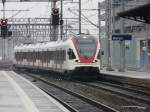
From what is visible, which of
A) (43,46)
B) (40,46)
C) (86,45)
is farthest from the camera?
(40,46)

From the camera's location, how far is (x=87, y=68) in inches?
1511

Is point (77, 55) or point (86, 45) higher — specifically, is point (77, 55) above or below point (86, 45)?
below

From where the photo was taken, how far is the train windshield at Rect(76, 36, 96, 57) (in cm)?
3878

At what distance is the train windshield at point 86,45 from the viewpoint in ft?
127

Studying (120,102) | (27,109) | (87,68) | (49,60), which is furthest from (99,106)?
(49,60)

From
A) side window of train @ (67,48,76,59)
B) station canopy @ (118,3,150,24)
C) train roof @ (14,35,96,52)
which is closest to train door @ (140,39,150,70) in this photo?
train roof @ (14,35,96,52)

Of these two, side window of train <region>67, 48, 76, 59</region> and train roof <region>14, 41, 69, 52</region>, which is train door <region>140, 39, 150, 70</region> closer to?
train roof <region>14, 41, 69, 52</region>

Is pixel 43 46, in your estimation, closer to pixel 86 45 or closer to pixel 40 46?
pixel 40 46

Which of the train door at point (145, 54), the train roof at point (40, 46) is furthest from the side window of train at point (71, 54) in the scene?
the train door at point (145, 54)

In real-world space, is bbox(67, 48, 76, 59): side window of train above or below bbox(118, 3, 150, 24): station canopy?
below

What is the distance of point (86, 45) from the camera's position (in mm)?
39219

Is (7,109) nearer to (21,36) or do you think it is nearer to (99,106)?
(99,106)

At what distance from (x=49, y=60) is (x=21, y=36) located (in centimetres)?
7181

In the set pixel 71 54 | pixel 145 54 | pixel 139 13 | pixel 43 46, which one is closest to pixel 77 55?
pixel 71 54
